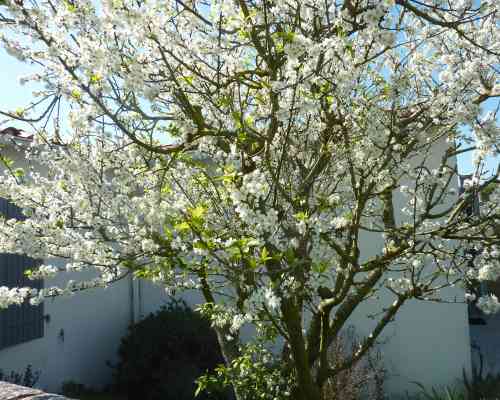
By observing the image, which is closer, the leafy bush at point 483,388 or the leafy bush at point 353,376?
the leafy bush at point 353,376

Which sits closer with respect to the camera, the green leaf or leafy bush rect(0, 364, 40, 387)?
the green leaf

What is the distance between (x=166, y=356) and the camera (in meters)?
6.46

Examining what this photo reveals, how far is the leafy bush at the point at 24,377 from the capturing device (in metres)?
5.45

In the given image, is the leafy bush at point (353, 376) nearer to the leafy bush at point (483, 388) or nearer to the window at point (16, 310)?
the leafy bush at point (483, 388)

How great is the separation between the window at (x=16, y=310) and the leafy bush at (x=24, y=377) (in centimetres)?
34

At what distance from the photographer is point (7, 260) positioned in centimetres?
533

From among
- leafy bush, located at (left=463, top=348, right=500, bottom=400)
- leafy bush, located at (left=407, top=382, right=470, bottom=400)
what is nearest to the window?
leafy bush, located at (left=407, top=382, right=470, bottom=400)

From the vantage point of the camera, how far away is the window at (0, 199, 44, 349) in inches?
208

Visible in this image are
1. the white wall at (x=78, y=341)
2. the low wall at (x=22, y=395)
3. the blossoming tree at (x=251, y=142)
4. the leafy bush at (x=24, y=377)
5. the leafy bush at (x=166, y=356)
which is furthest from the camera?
the leafy bush at (x=166, y=356)

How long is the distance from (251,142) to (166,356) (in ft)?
14.2

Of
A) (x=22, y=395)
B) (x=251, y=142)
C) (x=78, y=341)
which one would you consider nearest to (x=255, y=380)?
(x=251, y=142)

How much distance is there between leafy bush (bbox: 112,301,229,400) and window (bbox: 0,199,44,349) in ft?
4.16

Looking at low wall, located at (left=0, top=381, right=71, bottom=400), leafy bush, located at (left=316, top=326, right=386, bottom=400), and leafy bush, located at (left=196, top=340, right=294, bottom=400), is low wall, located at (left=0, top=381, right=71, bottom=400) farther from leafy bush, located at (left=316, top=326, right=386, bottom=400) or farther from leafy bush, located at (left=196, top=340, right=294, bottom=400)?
leafy bush, located at (left=316, top=326, right=386, bottom=400)

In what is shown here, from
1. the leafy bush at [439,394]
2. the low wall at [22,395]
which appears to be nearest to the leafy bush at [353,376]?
the leafy bush at [439,394]
